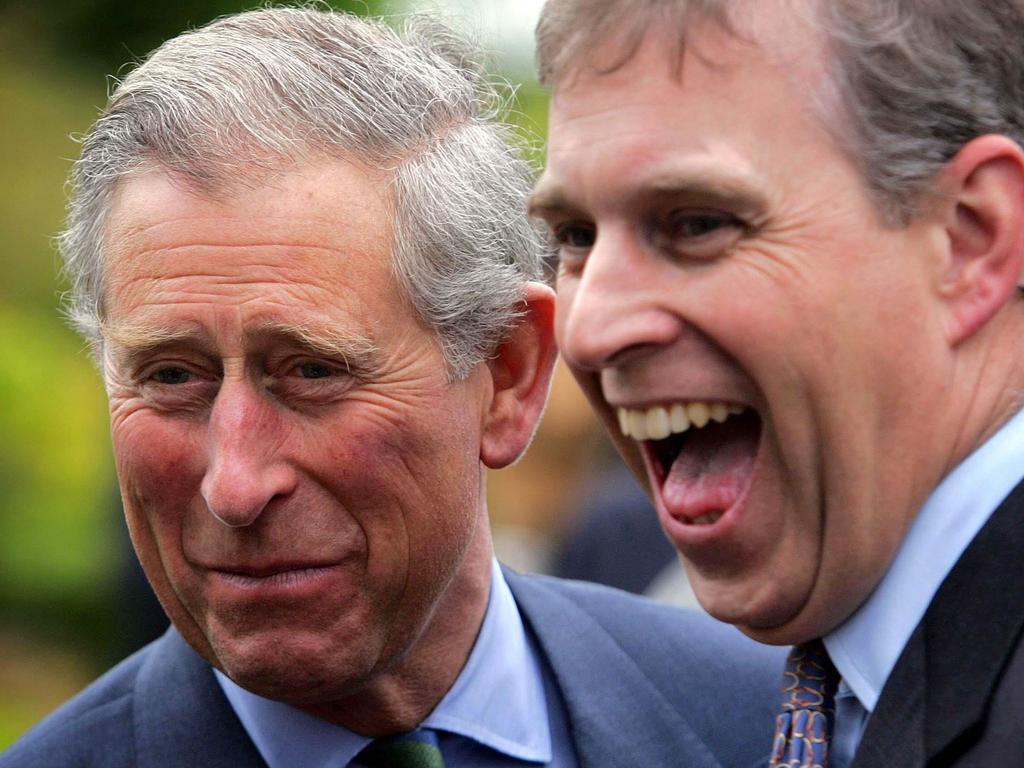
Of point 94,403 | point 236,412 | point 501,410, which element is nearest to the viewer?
point 236,412

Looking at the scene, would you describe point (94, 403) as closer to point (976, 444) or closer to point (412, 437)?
point (412, 437)

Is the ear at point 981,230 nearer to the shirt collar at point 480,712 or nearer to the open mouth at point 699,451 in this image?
the open mouth at point 699,451

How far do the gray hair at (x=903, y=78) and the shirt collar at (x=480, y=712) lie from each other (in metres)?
1.46

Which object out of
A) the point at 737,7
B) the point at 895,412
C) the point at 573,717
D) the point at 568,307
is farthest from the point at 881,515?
the point at 573,717

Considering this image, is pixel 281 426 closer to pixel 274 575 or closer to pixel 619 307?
pixel 274 575

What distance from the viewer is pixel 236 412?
116 inches

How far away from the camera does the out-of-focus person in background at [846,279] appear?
8.11 ft

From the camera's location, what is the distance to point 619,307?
259 centimetres

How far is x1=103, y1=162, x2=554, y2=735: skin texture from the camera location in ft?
9.77

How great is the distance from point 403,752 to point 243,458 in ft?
2.46

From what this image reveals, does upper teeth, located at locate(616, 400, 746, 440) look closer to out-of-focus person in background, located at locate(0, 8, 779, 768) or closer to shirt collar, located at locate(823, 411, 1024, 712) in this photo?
shirt collar, located at locate(823, 411, 1024, 712)

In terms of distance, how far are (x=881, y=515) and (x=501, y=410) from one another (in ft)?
3.50

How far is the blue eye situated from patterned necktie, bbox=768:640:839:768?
1.29m

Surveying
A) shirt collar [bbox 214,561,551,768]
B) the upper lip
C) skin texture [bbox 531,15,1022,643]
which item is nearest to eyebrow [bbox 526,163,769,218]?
skin texture [bbox 531,15,1022,643]
